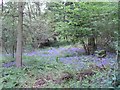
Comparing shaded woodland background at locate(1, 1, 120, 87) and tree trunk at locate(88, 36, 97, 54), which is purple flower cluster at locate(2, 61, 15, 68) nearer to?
shaded woodland background at locate(1, 1, 120, 87)

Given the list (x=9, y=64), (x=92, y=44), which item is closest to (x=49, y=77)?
(x=9, y=64)

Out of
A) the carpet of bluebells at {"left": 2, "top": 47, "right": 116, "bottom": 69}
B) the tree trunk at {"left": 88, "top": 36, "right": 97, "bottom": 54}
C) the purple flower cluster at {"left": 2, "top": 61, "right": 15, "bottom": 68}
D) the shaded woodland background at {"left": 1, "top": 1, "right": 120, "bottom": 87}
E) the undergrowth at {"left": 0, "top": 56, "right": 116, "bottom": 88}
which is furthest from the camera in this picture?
the tree trunk at {"left": 88, "top": 36, "right": 97, "bottom": 54}

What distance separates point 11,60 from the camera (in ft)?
15.1

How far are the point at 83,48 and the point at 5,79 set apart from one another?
2445mm

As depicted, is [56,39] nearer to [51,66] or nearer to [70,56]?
[70,56]

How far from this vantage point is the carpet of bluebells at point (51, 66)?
2.97 m

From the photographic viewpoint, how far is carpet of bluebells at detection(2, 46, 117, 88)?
2973 mm

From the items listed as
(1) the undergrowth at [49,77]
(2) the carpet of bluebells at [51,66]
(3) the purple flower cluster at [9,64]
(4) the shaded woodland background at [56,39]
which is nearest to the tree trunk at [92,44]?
(4) the shaded woodland background at [56,39]

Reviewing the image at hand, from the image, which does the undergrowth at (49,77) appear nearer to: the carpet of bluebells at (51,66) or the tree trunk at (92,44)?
the carpet of bluebells at (51,66)

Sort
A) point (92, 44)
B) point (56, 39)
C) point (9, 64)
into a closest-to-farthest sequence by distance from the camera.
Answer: point (9, 64), point (92, 44), point (56, 39)

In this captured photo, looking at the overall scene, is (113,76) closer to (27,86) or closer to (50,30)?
(27,86)

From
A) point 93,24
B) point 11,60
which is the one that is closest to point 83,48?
point 93,24

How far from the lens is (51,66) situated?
13.0 ft

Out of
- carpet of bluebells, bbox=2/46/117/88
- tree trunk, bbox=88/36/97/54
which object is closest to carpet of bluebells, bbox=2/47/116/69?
carpet of bluebells, bbox=2/46/117/88
